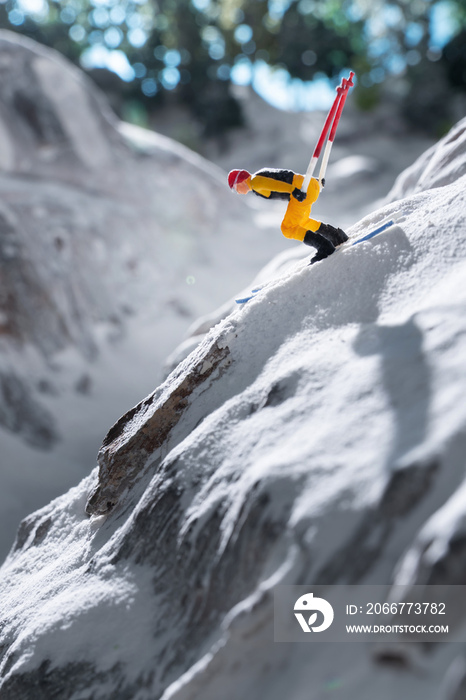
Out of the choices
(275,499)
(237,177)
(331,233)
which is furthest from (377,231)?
(275,499)

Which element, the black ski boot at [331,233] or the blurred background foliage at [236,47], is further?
the blurred background foliage at [236,47]

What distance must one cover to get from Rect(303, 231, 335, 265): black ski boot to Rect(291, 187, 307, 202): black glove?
9.6 inches

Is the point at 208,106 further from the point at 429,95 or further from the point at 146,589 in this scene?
the point at 146,589

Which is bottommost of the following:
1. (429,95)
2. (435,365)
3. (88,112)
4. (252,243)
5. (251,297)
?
(435,365)

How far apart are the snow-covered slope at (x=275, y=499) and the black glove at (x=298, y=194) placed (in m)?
0.55

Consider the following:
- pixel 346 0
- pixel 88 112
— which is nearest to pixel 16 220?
pixel 88 112

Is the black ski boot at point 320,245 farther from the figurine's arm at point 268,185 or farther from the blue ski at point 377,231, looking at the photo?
the figurine's arm at point 268,185

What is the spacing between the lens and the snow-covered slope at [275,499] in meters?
2.01

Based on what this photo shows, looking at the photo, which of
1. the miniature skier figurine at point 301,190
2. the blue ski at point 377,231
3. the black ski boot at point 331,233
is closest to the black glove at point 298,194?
the miniature skier figurine at point 301,190

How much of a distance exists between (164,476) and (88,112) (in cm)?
1103

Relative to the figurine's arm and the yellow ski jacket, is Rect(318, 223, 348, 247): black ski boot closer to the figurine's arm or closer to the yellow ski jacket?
the yellow ski jacket

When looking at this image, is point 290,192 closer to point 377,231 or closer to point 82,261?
point 377,231

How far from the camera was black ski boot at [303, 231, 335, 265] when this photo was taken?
3.76 meters

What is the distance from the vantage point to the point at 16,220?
9414 mm
